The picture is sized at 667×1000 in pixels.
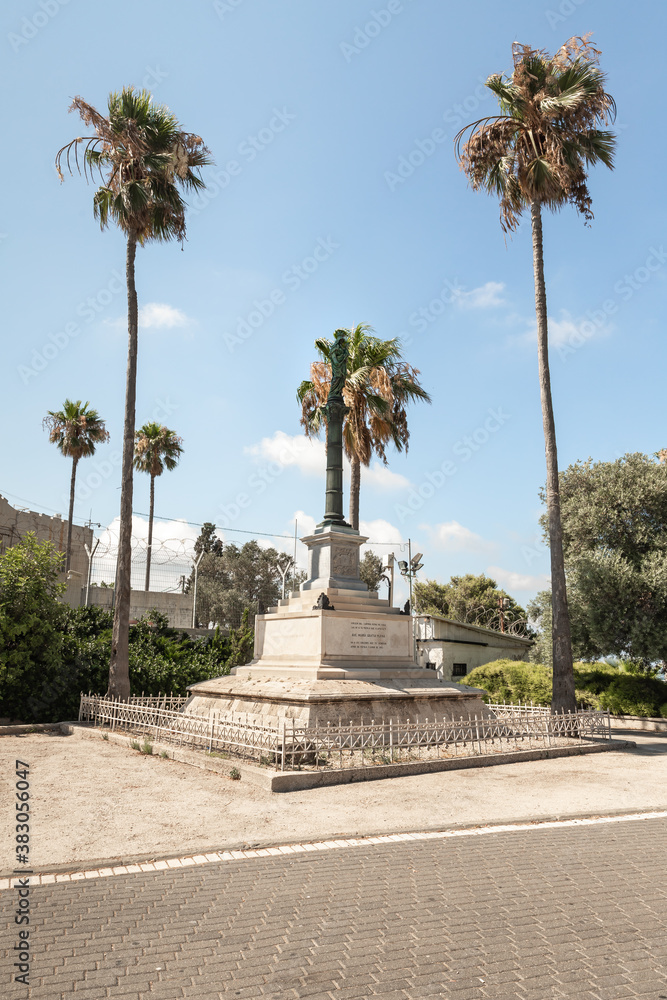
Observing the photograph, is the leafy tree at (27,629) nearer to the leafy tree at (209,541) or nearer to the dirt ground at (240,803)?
the dirt ground at (240,803)

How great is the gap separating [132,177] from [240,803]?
16.8 m

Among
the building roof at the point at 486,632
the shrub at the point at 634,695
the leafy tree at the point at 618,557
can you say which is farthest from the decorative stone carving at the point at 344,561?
the building roof at the point at 486,632

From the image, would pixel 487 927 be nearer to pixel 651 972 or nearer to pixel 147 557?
pixel 651 972

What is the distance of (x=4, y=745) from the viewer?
1300 centimetres

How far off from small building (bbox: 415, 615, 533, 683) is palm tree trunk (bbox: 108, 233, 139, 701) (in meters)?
15.4

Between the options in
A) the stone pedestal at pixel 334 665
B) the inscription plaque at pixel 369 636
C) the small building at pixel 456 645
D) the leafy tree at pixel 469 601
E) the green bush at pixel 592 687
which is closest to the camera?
the stone pedestal at pixel 334 665

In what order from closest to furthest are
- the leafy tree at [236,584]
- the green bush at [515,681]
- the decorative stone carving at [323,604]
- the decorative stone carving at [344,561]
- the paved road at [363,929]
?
1. the paved road at [363,929]
2. the decorative stone carving at [323,604]
3. the decorative stone carving at [344,561]
4. the green bush at [515,681]
5. the leafy tree at [236,584]

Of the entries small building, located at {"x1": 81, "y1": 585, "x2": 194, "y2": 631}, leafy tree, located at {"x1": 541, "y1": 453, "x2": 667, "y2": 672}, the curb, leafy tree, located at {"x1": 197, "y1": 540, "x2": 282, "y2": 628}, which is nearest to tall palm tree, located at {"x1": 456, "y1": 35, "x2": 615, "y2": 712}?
leafy tree, located at {"x1": 541, "y1": 453, "x2": 667, "y2": 672}

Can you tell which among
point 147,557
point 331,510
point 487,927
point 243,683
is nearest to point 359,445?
point 331,510

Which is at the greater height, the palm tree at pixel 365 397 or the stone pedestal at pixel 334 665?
the palm tree at pixel 365 397

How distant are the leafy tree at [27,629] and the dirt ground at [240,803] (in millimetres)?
4189

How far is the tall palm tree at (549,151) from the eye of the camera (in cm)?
1647

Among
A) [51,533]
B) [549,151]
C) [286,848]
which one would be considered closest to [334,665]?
[286,848]

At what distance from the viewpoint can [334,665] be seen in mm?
14477
